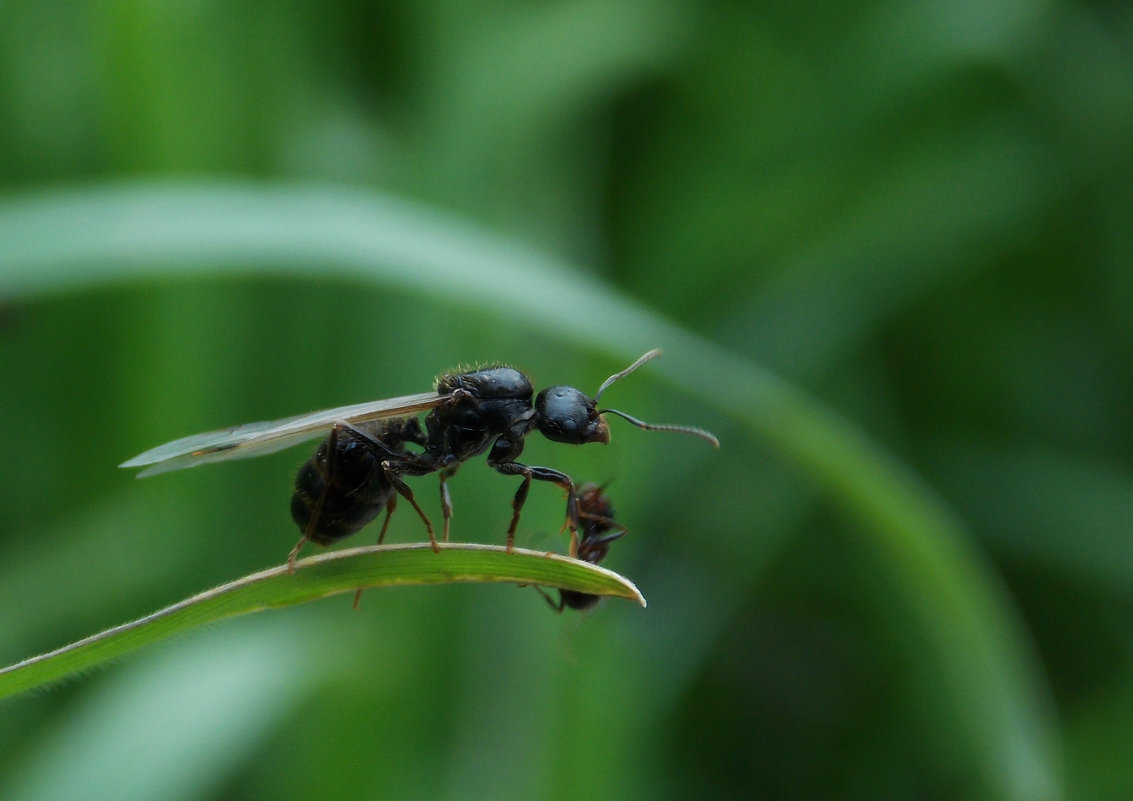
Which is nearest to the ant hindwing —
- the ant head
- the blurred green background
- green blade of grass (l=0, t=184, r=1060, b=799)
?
the ant head

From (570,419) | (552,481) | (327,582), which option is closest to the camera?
(327,582)

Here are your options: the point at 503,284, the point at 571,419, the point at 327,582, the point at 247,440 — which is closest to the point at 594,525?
the point at 571,419

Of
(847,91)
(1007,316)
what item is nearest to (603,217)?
(847,91)

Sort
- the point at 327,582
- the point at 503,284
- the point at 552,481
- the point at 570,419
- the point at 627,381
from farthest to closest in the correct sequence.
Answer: the point at 627,381, the point at 503,284, the point at 570,419, the point at 552,481, the point at 327,582

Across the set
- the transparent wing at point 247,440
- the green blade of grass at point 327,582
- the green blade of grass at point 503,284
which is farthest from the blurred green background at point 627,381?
the green blade of grass at point 327,582

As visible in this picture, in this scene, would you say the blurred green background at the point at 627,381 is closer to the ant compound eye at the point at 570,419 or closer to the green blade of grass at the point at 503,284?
the green blade of grass at the point at 503,284

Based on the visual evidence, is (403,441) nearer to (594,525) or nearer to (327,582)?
(594,525)

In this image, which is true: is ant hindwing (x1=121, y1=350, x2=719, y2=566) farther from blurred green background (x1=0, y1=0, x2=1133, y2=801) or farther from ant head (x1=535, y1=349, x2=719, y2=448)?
blurred green background (x1=0, y1=0, x2=1133, y2=801)

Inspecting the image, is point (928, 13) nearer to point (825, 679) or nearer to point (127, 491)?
point (825, 679)
